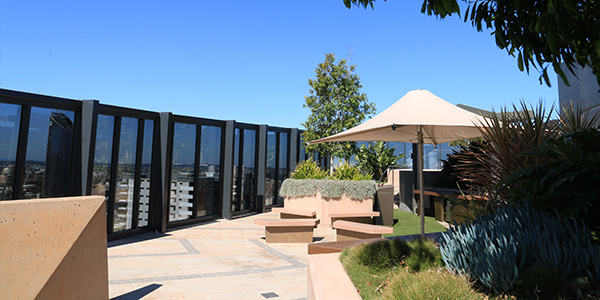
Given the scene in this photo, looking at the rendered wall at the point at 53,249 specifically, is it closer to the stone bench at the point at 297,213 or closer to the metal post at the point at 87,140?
the metal post at the point at 87,140

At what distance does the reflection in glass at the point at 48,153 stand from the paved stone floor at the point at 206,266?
1881 mm

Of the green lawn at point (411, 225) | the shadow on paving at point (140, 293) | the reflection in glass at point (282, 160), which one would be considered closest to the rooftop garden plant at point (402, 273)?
the shadow on paving at point (140, 293)

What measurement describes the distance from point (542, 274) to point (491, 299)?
1.24 feet

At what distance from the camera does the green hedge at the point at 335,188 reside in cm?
980

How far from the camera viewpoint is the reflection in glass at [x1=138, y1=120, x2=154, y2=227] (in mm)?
9227

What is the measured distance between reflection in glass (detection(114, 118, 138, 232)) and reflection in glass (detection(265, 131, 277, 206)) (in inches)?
233

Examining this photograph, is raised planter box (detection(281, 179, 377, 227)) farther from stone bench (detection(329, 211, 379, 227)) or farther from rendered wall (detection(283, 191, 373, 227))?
stone bench (detection(329, 211, 379, 227))

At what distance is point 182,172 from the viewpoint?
1052 cm

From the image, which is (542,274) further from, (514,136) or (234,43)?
(234,43)

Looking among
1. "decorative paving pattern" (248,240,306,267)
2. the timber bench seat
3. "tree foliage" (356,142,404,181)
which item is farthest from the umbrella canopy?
"tree foliage" (356,142,404,181)

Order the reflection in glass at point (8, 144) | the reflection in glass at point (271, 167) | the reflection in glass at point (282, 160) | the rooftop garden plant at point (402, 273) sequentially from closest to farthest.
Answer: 1. the rooftop garden plant at point (402, 273)
2. the reflection in glass at point (8, 144)
3. the reflection in glass at point (271, 167)
4. the reflection in glass at point (282, 160)

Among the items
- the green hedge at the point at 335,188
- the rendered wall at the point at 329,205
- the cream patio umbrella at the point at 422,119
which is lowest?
the rendered wall at the point at 329,205

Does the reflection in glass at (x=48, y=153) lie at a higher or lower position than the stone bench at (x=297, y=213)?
higher

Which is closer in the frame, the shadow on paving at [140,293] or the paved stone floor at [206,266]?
the shadow on paving at [140,293]
